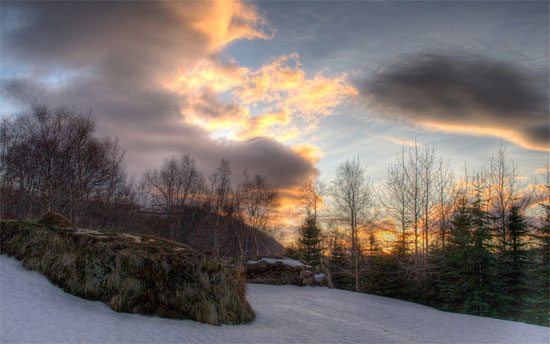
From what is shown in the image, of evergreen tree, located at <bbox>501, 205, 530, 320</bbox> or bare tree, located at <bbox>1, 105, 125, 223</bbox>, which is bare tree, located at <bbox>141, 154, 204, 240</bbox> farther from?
evergreen tree, located at <bbox>501, 205, 530, 320</bbox>

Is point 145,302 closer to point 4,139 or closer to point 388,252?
point 388,252

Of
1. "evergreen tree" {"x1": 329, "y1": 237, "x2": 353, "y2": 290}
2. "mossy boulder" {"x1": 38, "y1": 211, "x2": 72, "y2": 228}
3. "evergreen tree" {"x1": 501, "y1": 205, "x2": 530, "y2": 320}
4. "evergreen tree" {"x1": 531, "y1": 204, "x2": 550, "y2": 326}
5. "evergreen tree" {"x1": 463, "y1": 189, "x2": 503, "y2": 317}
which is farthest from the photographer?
"evergreen tree" {"x1": 329, "y1": 237, "x2": 353, "y2": 290}

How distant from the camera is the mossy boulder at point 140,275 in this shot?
22.3 ft

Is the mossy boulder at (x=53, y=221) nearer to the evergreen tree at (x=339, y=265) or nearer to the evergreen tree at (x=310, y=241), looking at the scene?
the evergreen tree at (x=339, y=265)

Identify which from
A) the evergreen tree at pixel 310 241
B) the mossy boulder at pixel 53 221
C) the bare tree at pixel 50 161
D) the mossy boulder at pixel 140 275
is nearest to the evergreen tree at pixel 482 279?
the evergreen tree at pixel 310 241

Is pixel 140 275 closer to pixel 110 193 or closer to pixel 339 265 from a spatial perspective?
pixel 339 265

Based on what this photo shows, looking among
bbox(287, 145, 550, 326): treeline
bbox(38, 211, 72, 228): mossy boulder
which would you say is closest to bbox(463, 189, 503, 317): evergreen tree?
bbox(287, 145, 550, 326): treeline

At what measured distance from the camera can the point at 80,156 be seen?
92.3 feet

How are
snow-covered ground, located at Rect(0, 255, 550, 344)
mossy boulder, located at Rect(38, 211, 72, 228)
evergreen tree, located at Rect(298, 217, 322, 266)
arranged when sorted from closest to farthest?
snow-covered ground, located at Rect(0, 255, 550, 344) < mossy boulder, located at Rect(38, 211, 72, 228) < evergreen tree, located at Rect(298, 217, 322, 266)

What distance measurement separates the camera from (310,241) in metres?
26.5

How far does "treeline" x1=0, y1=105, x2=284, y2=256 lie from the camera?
90.6 ft

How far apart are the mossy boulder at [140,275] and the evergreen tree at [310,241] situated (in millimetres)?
18719

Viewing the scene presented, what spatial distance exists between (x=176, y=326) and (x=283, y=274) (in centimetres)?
1021

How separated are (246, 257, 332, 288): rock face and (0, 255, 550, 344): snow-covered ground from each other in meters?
4.62
